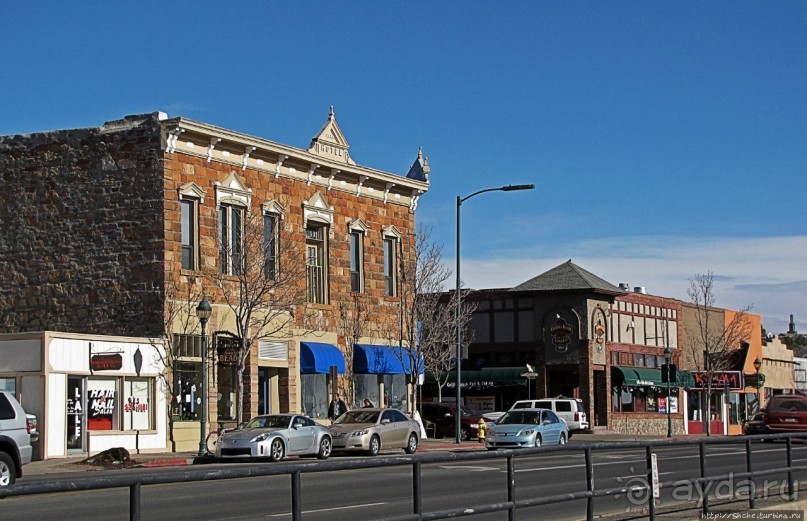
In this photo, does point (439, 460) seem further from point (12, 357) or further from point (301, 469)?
point (12, 357)

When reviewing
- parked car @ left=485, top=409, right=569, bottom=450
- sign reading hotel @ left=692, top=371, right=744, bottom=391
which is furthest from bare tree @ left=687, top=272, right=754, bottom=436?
parked car @ left=485, top=409, right=569, bottom=450

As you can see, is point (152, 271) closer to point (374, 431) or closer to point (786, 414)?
point (374, 431)

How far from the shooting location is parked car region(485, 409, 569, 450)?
1329 inches

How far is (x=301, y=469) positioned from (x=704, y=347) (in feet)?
220

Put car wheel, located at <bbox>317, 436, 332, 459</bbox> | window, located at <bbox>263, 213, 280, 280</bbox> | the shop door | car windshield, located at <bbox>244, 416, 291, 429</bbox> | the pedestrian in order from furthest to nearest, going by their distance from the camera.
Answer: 1. the pedestrian
2. window, located at <bbox>263, 213, 280, 280</bbox>
3. the shop door
4. car wheel, located at <bbox>317, 436, 332, 459</bbox>
5. car windshield, located at <bbox>244, 416, 291, 429</bbox>

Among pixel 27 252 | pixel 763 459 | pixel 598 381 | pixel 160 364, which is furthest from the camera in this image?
pixel 598 381

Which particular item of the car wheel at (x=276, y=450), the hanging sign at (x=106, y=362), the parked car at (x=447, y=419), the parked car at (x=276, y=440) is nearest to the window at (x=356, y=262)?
the parked car at (x=447, y=419)

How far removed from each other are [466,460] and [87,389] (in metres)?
25.2

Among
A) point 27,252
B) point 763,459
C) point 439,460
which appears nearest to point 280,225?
point 27,252

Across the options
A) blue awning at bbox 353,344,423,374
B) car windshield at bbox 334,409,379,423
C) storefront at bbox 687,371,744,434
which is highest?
blue awning at bbox 353,344,423,374

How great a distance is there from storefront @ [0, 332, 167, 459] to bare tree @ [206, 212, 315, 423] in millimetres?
2772

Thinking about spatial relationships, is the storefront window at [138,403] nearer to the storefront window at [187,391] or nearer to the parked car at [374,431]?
the storefront window at [187,391]

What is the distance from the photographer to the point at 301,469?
8.34 metres

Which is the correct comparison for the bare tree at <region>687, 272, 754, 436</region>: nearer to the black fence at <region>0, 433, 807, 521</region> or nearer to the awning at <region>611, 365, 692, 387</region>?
the awning at <region>611, 365, 692, 387</region>
